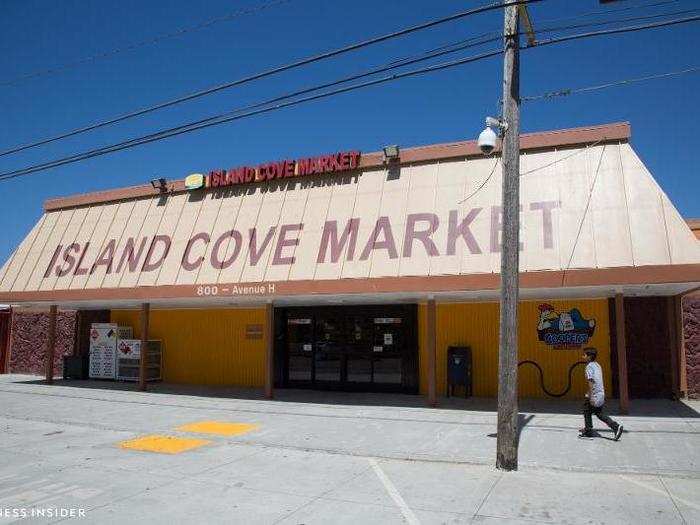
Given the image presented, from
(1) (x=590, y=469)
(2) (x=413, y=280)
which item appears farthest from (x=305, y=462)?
(2) (x=413, y=280)

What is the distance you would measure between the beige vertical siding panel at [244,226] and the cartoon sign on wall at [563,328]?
29.1 ft

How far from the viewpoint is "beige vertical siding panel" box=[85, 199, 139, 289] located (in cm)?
1950

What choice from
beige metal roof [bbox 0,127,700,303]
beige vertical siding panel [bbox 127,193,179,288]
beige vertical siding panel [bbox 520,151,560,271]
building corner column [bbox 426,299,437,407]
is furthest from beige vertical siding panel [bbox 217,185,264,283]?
beige vertical siding panel [bbox 520,151,560,271]

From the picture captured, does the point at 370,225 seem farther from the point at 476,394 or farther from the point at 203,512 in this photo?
the point at 203,512

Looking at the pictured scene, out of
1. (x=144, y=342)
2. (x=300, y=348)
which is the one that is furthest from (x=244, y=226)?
(x=144, y=342)

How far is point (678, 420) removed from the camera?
42.1 feet

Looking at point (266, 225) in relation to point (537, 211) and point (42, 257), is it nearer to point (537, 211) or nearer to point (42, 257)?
point (537, 211)

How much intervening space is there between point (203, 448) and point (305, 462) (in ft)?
7.39

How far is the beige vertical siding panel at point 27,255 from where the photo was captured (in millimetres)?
21672

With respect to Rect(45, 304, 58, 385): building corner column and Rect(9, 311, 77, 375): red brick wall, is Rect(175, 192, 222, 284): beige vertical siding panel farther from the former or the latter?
Rect(9, 311, 77, 375): red brick wall

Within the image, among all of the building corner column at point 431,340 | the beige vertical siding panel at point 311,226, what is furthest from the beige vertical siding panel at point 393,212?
the building corner column at point 431,340

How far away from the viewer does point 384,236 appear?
15.5m

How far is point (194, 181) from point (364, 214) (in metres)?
7.00

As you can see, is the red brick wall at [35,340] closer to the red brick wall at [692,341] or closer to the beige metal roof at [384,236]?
the beige metal roof at [384,236]
